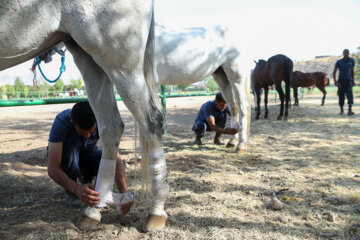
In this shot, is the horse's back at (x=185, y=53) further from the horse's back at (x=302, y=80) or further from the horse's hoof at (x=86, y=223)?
the horse's back at (x=302, y=80)

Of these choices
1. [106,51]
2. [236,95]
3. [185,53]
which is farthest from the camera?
[236,95]

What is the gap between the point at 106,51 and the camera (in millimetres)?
1490

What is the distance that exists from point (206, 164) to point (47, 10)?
2.51 meters

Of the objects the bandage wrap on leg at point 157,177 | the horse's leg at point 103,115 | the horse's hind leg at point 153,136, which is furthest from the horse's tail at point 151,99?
the horse's leg at point 103,115

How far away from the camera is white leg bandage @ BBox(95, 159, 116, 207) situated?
1832 mm

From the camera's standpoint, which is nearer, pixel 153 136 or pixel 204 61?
pixel 153 136

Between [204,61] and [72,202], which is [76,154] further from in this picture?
[204,61]

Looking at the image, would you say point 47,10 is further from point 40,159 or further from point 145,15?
point 40,159

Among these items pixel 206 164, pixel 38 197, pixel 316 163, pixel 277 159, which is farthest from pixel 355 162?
pixel 38 197

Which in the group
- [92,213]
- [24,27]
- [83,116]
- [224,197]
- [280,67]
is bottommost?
[224,197]

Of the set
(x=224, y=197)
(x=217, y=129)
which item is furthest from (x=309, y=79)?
(x=224, y=197)

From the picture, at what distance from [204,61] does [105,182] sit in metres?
2.17

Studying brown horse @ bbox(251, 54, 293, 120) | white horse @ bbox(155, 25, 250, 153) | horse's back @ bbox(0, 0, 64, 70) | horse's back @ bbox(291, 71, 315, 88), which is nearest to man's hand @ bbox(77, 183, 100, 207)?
horse's back @ bbox(0, 0, 64, 70)

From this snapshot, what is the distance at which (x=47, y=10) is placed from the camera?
4.42ft
